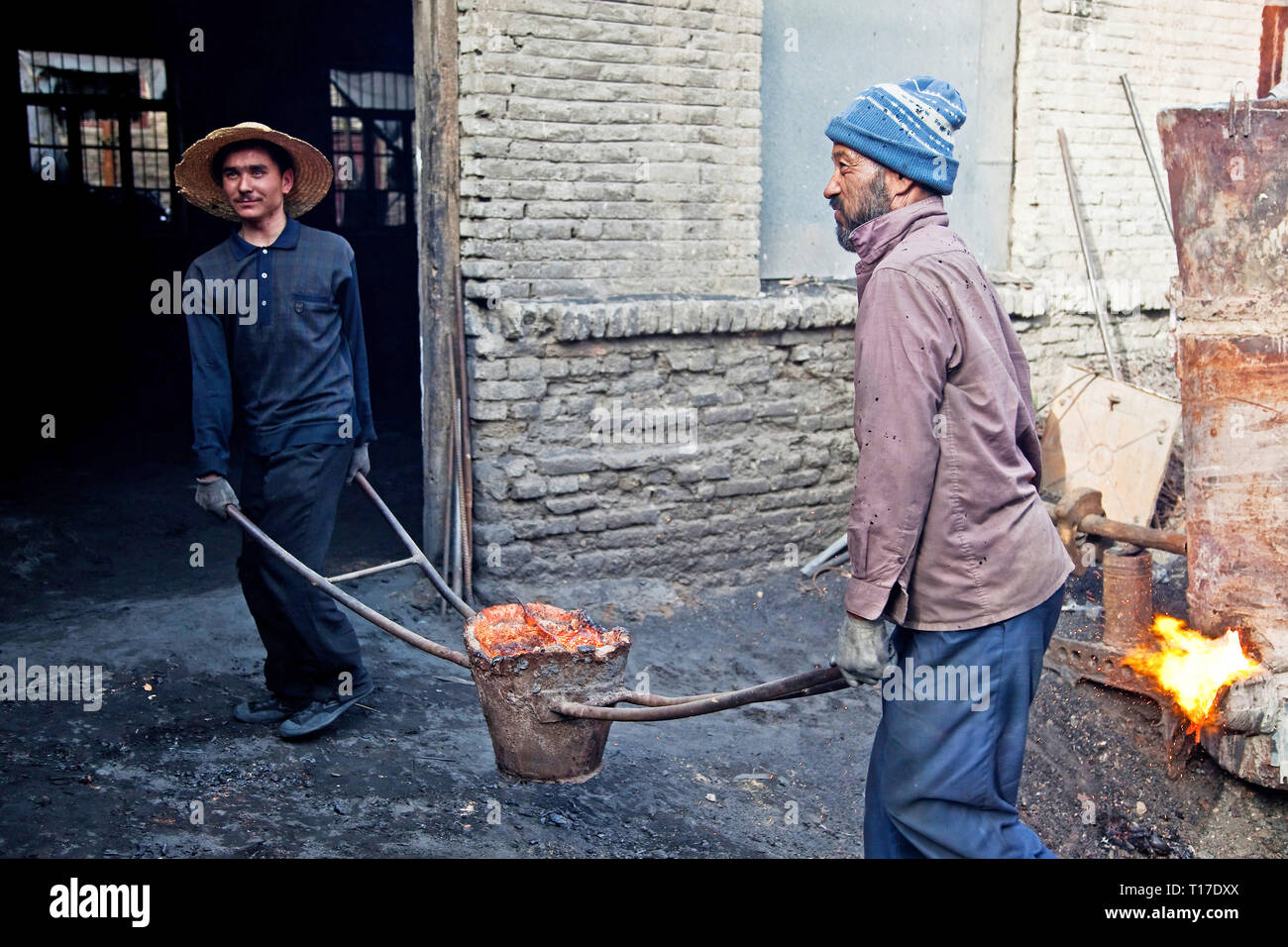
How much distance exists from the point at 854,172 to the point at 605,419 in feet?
9.99

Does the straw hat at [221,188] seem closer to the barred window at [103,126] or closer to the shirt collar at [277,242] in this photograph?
the shirt collar at [277,242]

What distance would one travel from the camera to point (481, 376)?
18.1 feet

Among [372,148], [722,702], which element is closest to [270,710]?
[722,702]

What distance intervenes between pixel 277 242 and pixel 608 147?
1.97 meters

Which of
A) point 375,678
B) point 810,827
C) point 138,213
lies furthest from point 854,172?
point 138,213

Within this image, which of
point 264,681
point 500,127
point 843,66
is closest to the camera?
point 264,681

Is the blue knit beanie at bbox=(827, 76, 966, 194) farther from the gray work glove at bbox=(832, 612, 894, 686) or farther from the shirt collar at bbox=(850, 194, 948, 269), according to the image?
the gray work glove at bbox=(832, 612, 894, 686)

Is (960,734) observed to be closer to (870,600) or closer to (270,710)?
(870,600)

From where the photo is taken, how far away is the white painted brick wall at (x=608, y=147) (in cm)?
543

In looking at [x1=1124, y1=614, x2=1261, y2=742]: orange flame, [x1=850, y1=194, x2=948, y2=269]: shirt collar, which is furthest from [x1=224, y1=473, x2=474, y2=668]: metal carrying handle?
[x1=1124, y1=614, x2=1261, y2=742]: orange flame

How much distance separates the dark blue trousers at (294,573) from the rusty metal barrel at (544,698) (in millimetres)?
1139

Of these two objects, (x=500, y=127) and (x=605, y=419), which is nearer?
(x=500, y=127)

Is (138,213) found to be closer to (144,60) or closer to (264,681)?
(144,60)

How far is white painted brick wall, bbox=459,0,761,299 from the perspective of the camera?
543 cm
